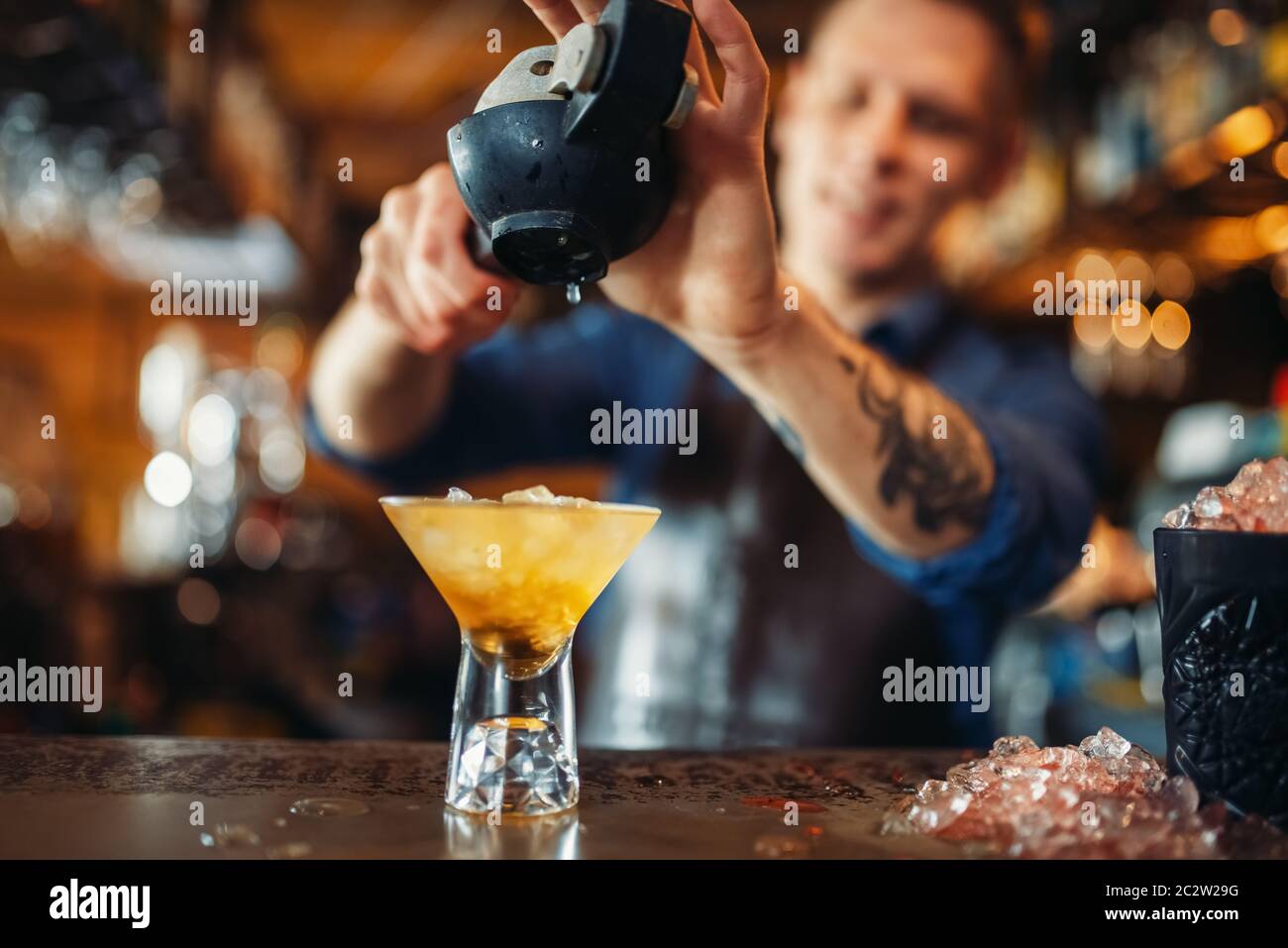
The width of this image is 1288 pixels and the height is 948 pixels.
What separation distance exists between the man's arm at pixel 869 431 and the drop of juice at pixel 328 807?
67 cm

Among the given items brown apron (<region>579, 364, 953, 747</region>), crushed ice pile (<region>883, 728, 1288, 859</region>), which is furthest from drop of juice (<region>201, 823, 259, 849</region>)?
brown apron (<region>579, 364, 953, 747</region>)

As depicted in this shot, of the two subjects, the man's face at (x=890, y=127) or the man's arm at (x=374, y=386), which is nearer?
the man's arm at (x=374, y=386)

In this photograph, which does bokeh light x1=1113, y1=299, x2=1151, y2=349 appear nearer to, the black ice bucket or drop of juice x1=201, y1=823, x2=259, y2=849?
the black ice bucket

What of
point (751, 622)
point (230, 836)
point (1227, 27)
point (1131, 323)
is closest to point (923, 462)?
point (751, 622)

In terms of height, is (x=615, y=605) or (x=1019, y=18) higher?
(x=1019, y=18)

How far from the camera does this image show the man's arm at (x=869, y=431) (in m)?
1.45

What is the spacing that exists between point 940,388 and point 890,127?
569 mm

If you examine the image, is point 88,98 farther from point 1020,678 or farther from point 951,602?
point 1020,678

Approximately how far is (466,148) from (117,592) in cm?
491

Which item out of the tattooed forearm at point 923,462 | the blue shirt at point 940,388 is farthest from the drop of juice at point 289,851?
the blue shirt at point 940,388

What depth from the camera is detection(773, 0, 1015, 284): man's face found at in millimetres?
2293

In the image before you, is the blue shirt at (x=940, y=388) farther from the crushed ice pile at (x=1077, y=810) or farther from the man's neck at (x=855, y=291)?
the crushed ice pile at (x=1077, y=810)

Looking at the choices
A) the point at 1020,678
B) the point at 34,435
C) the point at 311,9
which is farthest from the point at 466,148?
the point at 34,435

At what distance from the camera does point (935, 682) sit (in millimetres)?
2422
